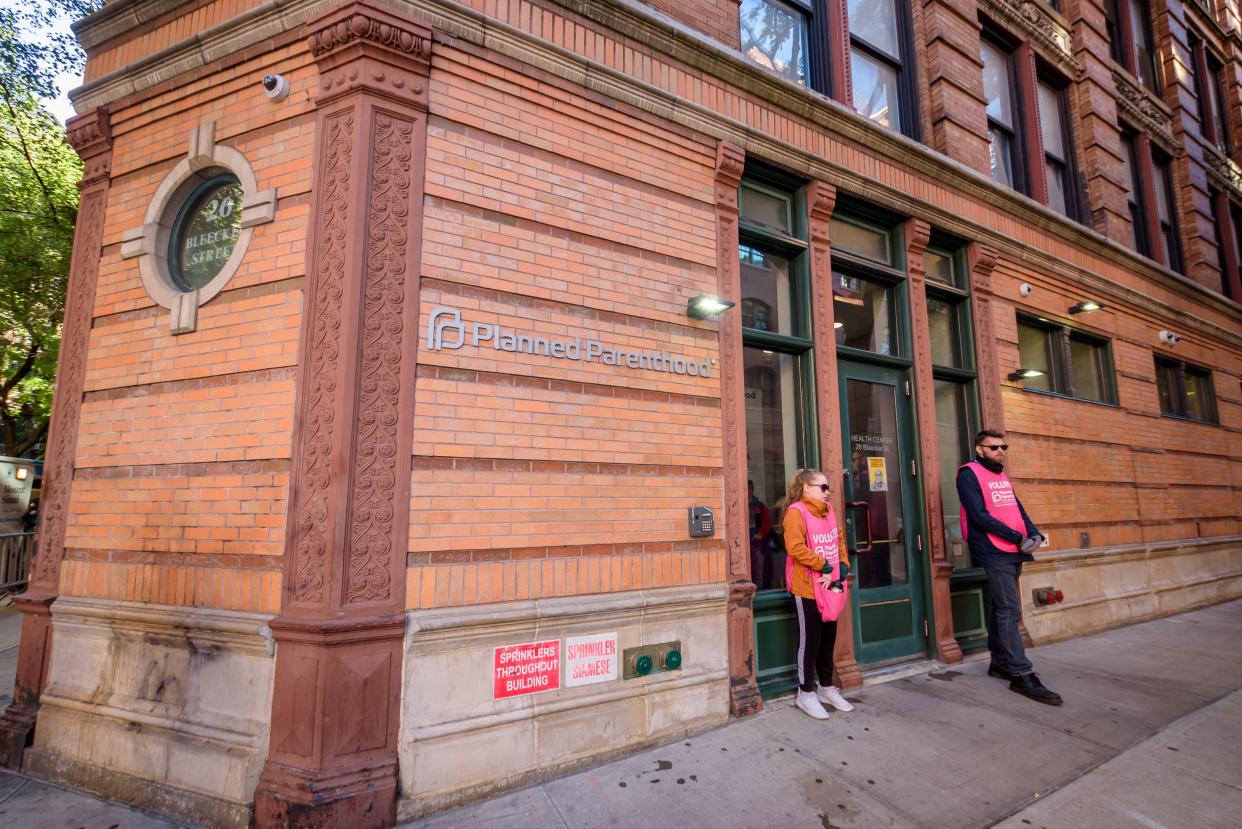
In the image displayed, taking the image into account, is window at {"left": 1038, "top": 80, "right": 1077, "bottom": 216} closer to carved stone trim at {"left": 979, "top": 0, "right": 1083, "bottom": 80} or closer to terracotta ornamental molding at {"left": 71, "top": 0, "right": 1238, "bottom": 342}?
carved stone trim at {"left": 979, "top": 0, "right": 1083, "bottom": 80}

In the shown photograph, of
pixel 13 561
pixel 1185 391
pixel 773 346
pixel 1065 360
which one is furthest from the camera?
pixel 13 561

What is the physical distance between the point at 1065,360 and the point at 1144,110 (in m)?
7.10

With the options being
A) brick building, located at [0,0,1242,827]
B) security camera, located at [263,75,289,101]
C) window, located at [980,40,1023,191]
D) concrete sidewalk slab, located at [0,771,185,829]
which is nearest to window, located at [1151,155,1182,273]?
window, located at [980,40,1023,191]

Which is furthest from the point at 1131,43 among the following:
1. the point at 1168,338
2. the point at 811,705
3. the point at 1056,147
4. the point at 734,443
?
the point at 811,705

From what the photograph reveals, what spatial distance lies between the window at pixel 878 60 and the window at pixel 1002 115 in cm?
211

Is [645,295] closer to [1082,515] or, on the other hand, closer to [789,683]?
[789,683]

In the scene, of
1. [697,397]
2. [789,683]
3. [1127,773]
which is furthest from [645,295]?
[1127,773]

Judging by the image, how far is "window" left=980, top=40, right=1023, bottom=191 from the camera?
29.6ft

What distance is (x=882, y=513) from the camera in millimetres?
6262

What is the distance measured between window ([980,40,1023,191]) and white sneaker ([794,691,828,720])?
8.12 meters

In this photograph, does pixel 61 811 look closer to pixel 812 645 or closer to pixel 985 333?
pixel 812 645

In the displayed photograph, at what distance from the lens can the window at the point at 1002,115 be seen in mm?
9031

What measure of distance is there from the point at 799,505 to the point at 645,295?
208 centimetres

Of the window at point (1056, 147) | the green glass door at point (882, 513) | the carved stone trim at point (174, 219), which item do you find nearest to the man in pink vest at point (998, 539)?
the green glass door at point (882, 513)
